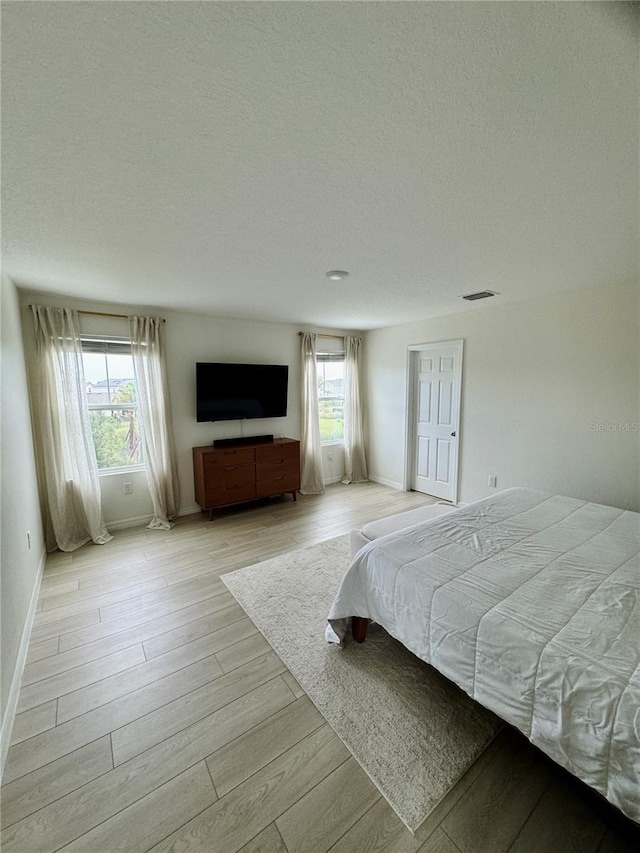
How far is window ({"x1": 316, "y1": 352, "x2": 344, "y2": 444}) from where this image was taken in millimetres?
5059

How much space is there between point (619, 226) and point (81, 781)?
3.62 meters

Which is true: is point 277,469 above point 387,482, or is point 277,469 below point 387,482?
above

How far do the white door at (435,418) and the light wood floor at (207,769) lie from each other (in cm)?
315

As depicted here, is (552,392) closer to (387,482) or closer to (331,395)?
(387,482)

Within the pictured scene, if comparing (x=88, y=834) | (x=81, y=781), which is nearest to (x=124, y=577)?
(x=81, y=781)

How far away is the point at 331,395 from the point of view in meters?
5.19

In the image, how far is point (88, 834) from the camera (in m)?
1.12

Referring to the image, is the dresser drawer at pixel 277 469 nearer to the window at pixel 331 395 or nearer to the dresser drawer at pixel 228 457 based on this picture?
the dresser drawer at pixel 228 457

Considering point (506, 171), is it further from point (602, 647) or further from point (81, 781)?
point (81, 781)

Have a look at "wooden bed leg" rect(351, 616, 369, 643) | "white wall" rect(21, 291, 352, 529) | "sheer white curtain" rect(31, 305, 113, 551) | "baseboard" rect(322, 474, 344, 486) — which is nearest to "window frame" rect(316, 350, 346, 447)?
"white wall" rect(21, 291, 352, 529)

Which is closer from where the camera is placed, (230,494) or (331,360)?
(230,494)

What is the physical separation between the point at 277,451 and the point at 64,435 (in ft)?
7.19

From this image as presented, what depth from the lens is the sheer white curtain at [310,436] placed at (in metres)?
4.68

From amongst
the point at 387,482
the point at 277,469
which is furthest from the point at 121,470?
the point at 387,482
